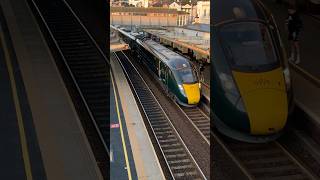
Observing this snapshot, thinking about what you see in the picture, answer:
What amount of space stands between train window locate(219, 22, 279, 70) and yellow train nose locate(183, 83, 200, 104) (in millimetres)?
5800

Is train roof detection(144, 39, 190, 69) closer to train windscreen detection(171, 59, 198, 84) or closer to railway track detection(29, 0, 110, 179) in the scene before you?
train windscreen detection(171, 59, 198, 84)

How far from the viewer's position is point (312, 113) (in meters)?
12.0

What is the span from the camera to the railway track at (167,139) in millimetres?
12191

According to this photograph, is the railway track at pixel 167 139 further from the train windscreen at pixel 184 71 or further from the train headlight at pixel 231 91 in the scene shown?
the train headlight at pixel 231 91

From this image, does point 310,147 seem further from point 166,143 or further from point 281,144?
point 166,143

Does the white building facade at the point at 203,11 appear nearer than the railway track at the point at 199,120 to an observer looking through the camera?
No

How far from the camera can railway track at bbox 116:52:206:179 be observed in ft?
40.0

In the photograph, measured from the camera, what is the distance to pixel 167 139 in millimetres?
14812

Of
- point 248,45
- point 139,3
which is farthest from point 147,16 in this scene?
point 248,45

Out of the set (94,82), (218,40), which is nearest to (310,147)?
(218,40)

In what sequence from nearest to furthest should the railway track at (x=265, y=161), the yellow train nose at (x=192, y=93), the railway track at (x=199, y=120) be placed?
the railway track at (x=265, y=161) → the railway track at (x=199, y=120) → the yellow train nose at (x=192, y=93)

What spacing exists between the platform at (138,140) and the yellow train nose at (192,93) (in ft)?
7.78

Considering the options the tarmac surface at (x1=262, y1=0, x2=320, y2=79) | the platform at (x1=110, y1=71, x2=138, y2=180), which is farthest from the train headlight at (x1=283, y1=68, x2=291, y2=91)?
the platform at (x1=110, y1=71, x2=138, y2=180)

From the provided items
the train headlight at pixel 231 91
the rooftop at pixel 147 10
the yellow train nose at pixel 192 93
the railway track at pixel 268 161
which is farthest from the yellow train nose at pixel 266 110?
the rooftop at pixel 147 10
